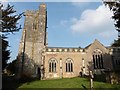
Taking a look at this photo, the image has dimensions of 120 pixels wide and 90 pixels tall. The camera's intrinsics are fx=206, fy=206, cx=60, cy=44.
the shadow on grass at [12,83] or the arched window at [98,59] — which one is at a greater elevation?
the arched window at [98,59]

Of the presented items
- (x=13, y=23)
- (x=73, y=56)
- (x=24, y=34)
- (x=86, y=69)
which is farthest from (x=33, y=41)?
(x=13, y=23)

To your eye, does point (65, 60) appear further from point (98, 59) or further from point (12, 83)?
point (12, 83)

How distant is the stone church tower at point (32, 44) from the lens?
46594 millimetres

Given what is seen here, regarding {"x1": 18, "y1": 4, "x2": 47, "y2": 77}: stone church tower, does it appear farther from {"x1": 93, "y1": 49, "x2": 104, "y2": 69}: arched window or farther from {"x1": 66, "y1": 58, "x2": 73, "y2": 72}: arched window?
{"x1": 93, "y1": 49, "x2": 104, "y2": 69}: arched window

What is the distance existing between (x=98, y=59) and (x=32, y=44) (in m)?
16.0

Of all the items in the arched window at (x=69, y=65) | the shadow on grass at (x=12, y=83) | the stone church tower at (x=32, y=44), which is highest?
the stone church tower at (x=32, y=44)

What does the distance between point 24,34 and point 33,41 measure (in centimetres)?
279

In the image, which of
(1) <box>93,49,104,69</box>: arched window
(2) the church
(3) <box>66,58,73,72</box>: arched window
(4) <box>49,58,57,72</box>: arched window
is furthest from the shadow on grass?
(1) <box>93,49,104,69</box>: arched window

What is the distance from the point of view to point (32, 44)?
162 feet

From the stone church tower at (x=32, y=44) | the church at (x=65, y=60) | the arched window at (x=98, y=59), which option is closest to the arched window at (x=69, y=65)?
the church at (x=65, y=60)

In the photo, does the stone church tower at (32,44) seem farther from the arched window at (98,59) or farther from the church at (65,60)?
the arched window at (98,59)

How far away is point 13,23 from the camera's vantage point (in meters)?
21.3

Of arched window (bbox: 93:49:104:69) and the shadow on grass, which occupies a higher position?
arched window (bbox: 93:49:104:69)

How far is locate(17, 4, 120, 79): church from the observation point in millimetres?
43188
